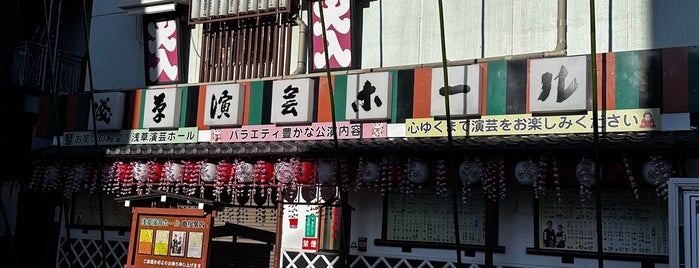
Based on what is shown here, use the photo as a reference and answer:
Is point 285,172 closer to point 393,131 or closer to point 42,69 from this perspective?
→ point 393,131

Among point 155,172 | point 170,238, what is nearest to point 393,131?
point 170,238

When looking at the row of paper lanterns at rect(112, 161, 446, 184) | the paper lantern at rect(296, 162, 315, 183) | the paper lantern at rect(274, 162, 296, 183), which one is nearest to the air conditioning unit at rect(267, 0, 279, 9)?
the row of paper lanterns at rect(112, 161, 446, 184)

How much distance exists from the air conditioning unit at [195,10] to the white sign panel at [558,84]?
840 centimetres

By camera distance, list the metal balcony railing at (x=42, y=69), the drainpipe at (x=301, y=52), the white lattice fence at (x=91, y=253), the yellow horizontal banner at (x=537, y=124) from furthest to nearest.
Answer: the metal balcony railing at (x=42, y=69), the white lattice fence at (x=91, y=253), the drainpipe at (x=301, y=52), the yellow horizontal banner at (x=537, y=124)

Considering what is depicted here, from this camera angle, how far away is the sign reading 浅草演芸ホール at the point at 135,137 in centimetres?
1741

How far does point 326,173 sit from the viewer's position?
14461mm

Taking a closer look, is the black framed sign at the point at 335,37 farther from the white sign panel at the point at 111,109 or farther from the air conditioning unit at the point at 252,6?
the white sign panel at the point at 111,109

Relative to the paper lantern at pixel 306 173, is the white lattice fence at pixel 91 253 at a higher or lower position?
lower

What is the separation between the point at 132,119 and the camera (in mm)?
18234

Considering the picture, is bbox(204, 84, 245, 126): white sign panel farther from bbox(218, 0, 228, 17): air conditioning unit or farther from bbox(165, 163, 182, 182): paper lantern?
bbox(218, 0, 228, 17): air conditioning unit

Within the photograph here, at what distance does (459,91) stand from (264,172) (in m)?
4.28

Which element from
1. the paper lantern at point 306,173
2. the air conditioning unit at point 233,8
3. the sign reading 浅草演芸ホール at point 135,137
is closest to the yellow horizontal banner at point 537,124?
the paper lantern at point 306,173

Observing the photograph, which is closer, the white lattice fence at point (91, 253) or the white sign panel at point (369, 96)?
the white sign panel at point (369, 96)

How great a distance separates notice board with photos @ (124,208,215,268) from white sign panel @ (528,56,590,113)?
21.4 feet
